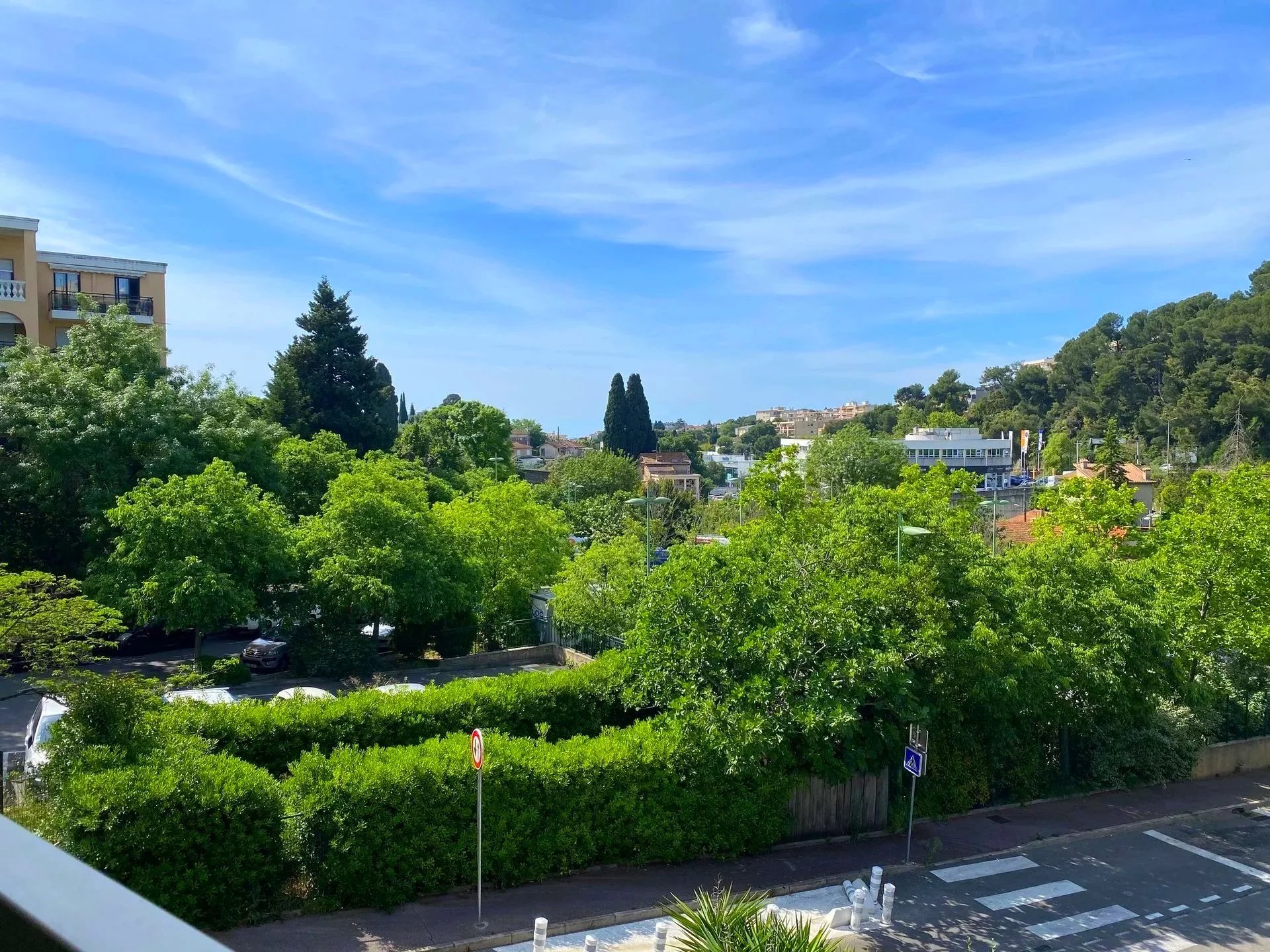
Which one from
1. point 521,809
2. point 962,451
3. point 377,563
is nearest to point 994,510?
point 377,563

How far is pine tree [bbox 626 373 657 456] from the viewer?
106 m

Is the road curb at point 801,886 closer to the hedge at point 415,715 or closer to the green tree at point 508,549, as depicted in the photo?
the hedge at point 415,715

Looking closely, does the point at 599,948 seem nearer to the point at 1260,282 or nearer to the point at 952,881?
the point at 952,881

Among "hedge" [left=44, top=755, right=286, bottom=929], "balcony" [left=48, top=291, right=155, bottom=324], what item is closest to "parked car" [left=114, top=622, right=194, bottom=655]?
"balcony" [left=48, top=291, right=155, bottom=324]

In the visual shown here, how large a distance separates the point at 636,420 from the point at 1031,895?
93.4 metres

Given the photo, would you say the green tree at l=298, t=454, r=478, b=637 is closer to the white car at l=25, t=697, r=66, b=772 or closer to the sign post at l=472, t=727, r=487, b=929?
the white car at l=25, t=697, r=66, b=772

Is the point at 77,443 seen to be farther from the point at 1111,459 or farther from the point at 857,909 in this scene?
the point at 1111,459

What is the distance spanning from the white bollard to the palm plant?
2943 mm

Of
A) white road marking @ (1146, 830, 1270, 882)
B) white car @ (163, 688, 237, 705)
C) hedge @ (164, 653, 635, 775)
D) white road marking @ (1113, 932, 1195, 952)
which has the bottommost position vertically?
white road marking @ (1146, 830, 1270, 882)

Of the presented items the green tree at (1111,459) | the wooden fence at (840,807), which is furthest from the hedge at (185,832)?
the green tree at (1111,459)

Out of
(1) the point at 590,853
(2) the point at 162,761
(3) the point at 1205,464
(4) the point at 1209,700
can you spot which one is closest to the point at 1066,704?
(4) the point at 1209,700

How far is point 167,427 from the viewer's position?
27812 millimetres

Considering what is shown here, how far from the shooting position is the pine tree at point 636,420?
106 meters

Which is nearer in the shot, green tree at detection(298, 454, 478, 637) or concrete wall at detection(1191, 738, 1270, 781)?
concrete wall at detection(1191, 738, 1270, 781)
